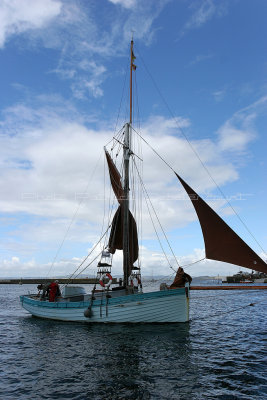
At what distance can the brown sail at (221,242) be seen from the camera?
15.7 meters

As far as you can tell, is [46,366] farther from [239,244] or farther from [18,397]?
[239,244]

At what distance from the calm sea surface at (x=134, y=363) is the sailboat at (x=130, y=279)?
1.04m

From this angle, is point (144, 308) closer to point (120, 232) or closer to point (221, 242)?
point (221, 242)

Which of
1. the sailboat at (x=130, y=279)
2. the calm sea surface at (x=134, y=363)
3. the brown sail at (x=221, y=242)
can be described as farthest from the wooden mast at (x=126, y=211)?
the brown sail at (x=221, y=242)

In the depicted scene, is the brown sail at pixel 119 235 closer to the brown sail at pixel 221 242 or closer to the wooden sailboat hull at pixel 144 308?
the wooden sailboat hull at pixel 144 308

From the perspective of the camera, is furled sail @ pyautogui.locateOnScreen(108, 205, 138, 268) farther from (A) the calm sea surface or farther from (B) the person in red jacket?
(A) the calm sea surface

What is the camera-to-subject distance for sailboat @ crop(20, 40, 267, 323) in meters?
16.9

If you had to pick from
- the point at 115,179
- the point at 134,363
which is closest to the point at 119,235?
the point at 115,179

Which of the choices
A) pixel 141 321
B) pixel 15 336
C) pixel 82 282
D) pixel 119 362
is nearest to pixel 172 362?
pixel 119 362

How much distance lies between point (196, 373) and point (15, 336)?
13.7 metres

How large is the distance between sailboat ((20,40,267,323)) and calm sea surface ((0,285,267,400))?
40.9 inches

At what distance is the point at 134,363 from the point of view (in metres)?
12.7

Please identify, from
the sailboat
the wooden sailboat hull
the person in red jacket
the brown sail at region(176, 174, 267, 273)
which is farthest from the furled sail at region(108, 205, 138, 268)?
the brown sail at region(176, 174, 267, 273)

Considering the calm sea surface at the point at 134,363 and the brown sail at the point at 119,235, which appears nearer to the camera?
the calm sea surface at the point at 134,363
